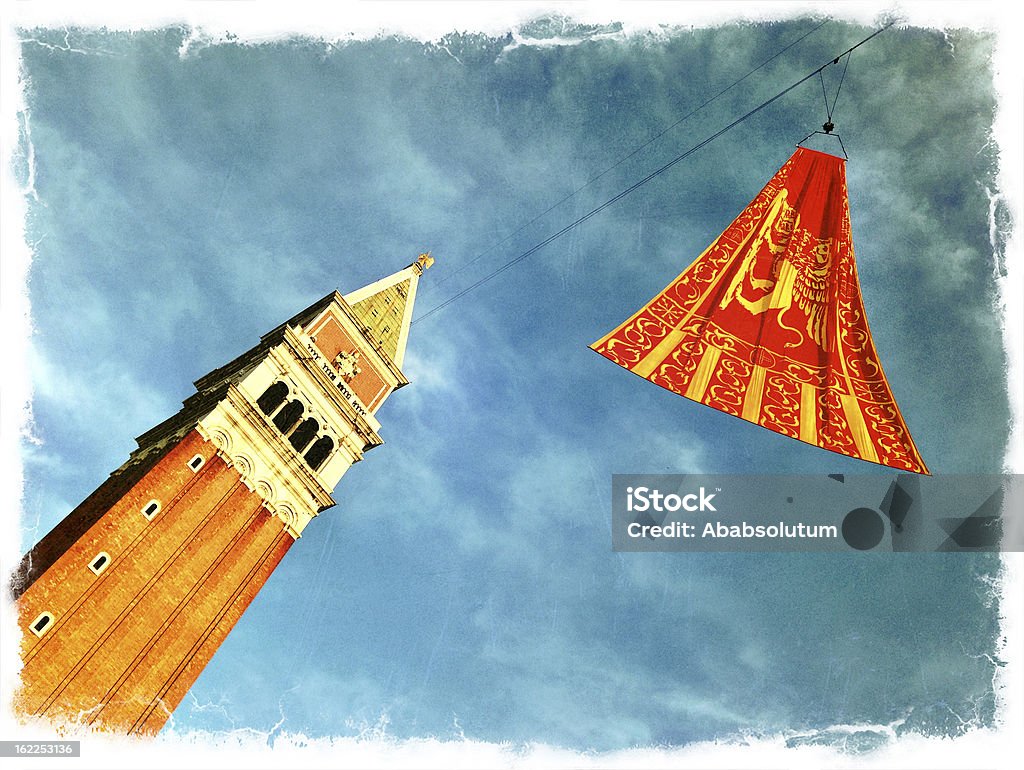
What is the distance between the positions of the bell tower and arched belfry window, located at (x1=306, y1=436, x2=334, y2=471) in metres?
0.08

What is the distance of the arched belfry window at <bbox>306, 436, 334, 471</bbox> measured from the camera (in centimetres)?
3534

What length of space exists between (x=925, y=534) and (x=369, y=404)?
3081 cm

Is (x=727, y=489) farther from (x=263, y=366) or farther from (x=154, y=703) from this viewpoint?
(x=263, y=366)

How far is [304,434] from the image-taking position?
35.2 meters

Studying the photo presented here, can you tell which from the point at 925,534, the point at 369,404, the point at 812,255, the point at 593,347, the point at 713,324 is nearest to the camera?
the point at 593,347

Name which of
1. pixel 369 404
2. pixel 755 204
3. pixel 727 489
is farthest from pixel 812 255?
pixel 369 404

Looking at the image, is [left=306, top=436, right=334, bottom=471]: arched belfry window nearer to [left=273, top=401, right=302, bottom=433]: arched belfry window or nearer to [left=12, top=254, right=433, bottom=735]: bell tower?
[left=12, top=254, right=433, bottom=735]: bell tower

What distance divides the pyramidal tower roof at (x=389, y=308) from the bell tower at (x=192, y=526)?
1.17 meters

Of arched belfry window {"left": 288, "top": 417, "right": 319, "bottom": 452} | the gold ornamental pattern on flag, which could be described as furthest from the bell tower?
the gold ornamental pattern on flag

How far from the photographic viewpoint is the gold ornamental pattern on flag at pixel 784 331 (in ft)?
35.1

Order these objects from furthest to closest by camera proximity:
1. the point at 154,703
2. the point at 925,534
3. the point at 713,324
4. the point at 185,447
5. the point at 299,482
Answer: the point at 299,482, the point at 185,447, the point at 154,703, the point at 925,534, the point at 713,324

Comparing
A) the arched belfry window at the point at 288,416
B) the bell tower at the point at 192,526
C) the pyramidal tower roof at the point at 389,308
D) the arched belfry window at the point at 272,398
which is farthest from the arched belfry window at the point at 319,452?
the pyramidal tower roof at the point at 389,308

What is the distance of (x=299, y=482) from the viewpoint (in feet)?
112

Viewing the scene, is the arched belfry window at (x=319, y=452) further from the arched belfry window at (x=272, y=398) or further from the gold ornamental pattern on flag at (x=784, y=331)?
the gold ornamental pattern on flag at (x=784, y=331)
